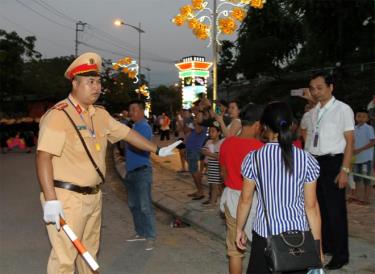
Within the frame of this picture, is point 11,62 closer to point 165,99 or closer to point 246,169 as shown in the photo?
point 246,169

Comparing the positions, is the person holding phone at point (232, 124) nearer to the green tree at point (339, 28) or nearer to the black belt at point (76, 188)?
the black belt at point (76, 188)

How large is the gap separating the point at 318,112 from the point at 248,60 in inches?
1736

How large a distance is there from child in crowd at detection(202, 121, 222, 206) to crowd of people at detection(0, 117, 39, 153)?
16.0m

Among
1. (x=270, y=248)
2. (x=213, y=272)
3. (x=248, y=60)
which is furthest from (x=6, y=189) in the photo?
(x=248, y=60)

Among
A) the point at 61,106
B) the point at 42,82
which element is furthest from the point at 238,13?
the point at 42,82

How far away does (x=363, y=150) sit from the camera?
862cm

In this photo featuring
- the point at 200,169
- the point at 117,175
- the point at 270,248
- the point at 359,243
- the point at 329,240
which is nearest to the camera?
the point at 270,248

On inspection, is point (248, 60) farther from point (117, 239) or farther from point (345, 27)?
point (117, 239)

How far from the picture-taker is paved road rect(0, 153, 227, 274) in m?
5.68

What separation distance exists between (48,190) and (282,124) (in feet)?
5.55

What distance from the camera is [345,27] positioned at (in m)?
32.7

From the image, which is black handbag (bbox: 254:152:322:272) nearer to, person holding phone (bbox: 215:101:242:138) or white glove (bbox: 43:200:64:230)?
white glove (bbox: 43:200:64:230)

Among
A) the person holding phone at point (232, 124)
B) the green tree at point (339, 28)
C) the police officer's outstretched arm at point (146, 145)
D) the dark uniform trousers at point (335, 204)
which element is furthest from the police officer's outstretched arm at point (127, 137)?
the green tree at point (339, 28)

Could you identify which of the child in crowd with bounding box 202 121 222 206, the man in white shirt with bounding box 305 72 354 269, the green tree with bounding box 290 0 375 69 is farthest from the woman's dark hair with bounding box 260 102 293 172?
the green tree with bounding box 290 0 375 69
